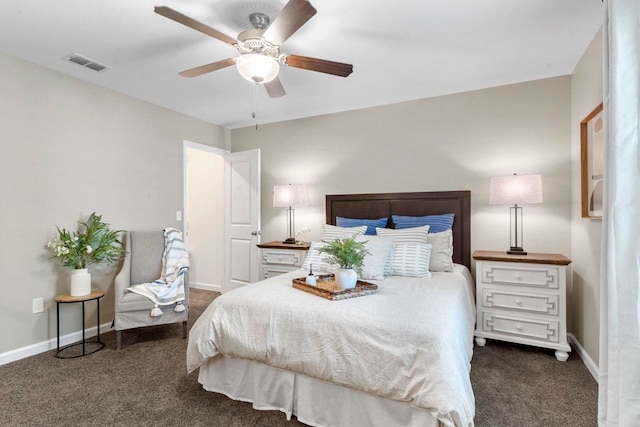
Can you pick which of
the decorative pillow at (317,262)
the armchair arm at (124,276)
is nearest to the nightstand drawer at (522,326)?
the decorative pillow at (317,262)

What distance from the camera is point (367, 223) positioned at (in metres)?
3.68

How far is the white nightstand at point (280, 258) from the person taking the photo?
3.84m

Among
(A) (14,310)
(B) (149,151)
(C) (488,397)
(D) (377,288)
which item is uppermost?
(B) (149,151)

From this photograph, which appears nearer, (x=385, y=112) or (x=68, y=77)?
(x=68, y=77)

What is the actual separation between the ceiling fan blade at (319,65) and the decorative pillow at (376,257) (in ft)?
4.29

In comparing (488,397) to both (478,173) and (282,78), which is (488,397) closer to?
(478,173)

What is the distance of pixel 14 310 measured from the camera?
2693mm

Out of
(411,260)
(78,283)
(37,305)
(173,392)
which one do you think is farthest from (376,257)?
(37,305)

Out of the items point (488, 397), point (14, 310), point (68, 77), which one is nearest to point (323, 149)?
point (68, 77)

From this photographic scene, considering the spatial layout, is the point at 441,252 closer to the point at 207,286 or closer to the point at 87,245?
A: the point at 87,245

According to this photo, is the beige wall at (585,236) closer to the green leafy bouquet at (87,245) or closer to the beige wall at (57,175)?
the green leafy bouquet at (87,245)

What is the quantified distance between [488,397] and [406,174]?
2325 mm

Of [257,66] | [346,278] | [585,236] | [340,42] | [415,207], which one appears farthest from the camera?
[415,207]

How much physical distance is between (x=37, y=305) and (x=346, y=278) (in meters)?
2.76
